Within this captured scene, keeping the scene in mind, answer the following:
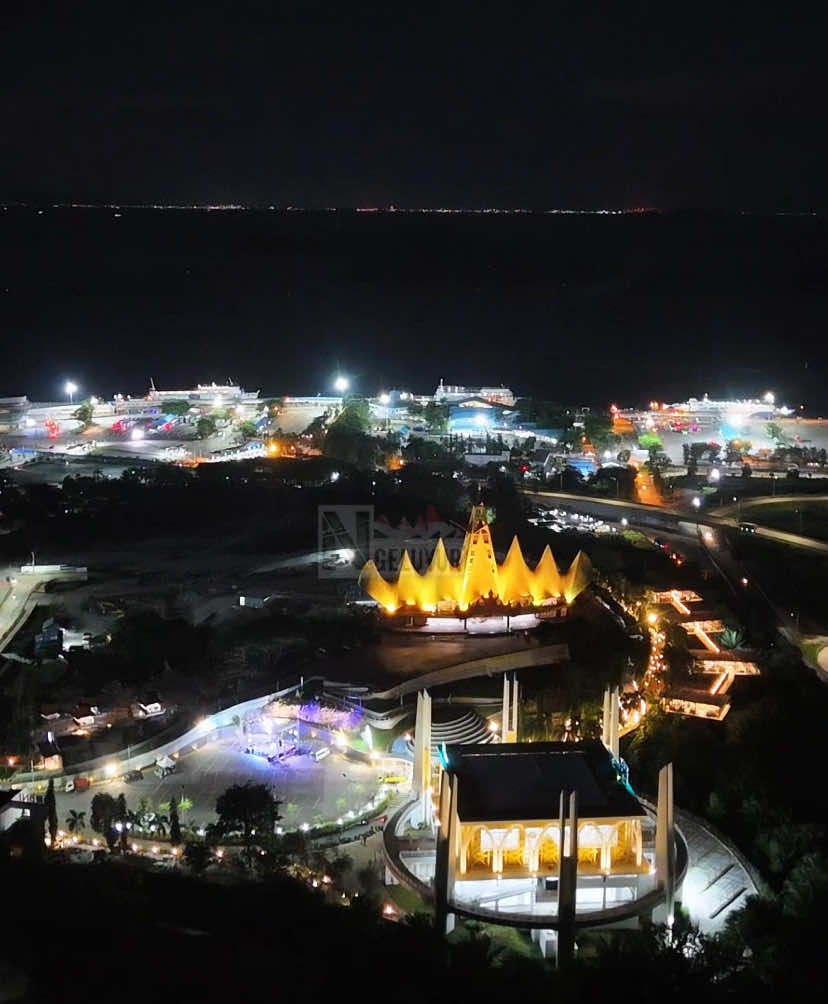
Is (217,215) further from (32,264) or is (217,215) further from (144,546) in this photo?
(144,546)

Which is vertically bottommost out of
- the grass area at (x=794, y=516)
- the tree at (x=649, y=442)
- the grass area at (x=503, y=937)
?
the grass area at (x=503, y=937)

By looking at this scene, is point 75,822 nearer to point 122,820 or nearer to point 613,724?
point 122,820

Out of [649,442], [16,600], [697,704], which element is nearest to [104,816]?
[697,704]

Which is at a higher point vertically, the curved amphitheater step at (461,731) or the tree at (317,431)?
the tree at (317,431)

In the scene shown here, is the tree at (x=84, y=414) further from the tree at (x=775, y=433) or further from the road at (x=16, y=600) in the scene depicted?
the tree at (x=775, y=433)

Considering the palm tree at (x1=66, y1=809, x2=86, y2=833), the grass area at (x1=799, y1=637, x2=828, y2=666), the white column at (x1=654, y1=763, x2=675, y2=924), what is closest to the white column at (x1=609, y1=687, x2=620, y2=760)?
the white column at (x1=654, y1=763, x2=675, y2=924)

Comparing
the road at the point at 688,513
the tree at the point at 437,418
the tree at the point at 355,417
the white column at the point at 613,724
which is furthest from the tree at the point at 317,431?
the white column at the point at 613,724
